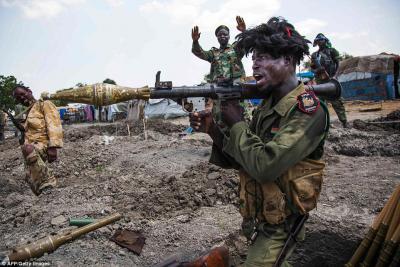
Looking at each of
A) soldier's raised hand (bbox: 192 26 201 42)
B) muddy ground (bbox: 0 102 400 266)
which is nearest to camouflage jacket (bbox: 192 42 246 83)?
soldier's raised hand (bbox: 192 26 201 42)

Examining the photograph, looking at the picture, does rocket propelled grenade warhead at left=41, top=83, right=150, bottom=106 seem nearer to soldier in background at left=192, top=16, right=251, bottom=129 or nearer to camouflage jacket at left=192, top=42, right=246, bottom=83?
soldier in background at left=192, top=16, right=251, bottom=129

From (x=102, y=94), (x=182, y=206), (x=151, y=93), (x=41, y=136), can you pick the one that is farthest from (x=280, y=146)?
(x=41, y=136)

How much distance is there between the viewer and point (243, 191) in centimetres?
210

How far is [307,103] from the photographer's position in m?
1.85

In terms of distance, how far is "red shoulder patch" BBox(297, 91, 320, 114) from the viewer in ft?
5.98

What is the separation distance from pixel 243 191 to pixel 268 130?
0.42 meters

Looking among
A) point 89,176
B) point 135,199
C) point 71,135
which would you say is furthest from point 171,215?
point 71,135

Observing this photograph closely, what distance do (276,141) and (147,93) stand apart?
845 millimetres

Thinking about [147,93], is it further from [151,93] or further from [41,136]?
[41,136]

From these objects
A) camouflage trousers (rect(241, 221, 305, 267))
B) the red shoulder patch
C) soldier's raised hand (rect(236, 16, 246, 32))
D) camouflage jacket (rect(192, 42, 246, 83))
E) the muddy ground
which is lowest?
the muddy ground

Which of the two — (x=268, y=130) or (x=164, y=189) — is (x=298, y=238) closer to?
(x=268, y=130)

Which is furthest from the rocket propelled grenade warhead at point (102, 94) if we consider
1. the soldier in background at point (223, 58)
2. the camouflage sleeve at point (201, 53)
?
the soldier in background at point (223, 58)

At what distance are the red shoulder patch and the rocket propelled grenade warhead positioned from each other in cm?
92

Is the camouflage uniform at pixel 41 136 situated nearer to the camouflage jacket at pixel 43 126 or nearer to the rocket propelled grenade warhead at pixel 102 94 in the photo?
the camouflage jacket at pixel 43 126
